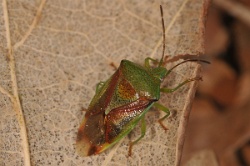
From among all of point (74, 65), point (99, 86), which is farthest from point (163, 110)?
point (74, 65)

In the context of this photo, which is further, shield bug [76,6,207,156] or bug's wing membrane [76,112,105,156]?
shield bug [76,6,207,156]

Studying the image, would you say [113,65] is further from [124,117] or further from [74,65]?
[124,117]

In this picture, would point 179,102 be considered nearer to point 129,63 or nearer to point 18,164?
point 129,63

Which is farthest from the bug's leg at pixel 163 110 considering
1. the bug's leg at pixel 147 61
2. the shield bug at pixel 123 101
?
the bug's leg at pixel 147 61

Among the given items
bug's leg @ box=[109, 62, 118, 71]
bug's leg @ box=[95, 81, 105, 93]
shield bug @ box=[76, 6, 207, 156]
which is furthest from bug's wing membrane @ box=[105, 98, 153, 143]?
bug's leg @ box=[109, 62, 118, 71]

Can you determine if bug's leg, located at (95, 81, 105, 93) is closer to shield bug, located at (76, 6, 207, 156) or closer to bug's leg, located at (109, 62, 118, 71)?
shield bug, located at (76, 6, 207, 156)

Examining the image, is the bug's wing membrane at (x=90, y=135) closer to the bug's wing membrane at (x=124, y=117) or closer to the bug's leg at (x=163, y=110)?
the bug's wing membrane at (x=124, y=117)
